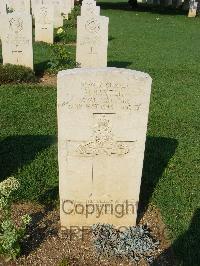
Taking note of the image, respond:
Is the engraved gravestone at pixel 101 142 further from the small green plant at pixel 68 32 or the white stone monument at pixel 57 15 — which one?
the white stone monument at pixel 57 15

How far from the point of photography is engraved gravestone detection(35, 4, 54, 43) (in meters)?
15.4

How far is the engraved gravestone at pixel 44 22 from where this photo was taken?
15.4 m

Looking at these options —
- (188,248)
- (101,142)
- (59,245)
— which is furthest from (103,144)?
(188,248)

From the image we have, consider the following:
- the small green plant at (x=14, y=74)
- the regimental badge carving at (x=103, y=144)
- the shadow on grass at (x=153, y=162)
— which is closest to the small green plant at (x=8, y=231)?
the regimental badge carving at (x=103, y=144)

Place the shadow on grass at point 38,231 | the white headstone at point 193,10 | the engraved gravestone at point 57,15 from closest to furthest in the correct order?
the shadow on grass at point 38,231
the engraved gravestone at point 57,15
the white headstone at point 193,10

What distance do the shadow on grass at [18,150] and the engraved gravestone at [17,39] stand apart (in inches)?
175

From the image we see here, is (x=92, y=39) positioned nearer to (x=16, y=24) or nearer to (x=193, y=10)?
(x=16, y=24)

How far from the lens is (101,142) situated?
15.0 ft

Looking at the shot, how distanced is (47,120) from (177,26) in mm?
17444

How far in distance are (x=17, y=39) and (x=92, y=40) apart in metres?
2.01

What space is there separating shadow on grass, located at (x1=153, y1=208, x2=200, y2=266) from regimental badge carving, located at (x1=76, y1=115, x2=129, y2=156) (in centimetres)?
123

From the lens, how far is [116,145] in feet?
15.1

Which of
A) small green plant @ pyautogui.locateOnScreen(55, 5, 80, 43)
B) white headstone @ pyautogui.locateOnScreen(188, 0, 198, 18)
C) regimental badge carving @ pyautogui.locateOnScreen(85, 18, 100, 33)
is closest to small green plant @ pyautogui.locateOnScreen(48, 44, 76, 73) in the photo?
regimental badge carving @ pyautogui.locateOnScreen(85, 18, 100, 33)

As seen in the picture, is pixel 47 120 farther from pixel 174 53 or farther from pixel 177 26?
pixel 177 26
